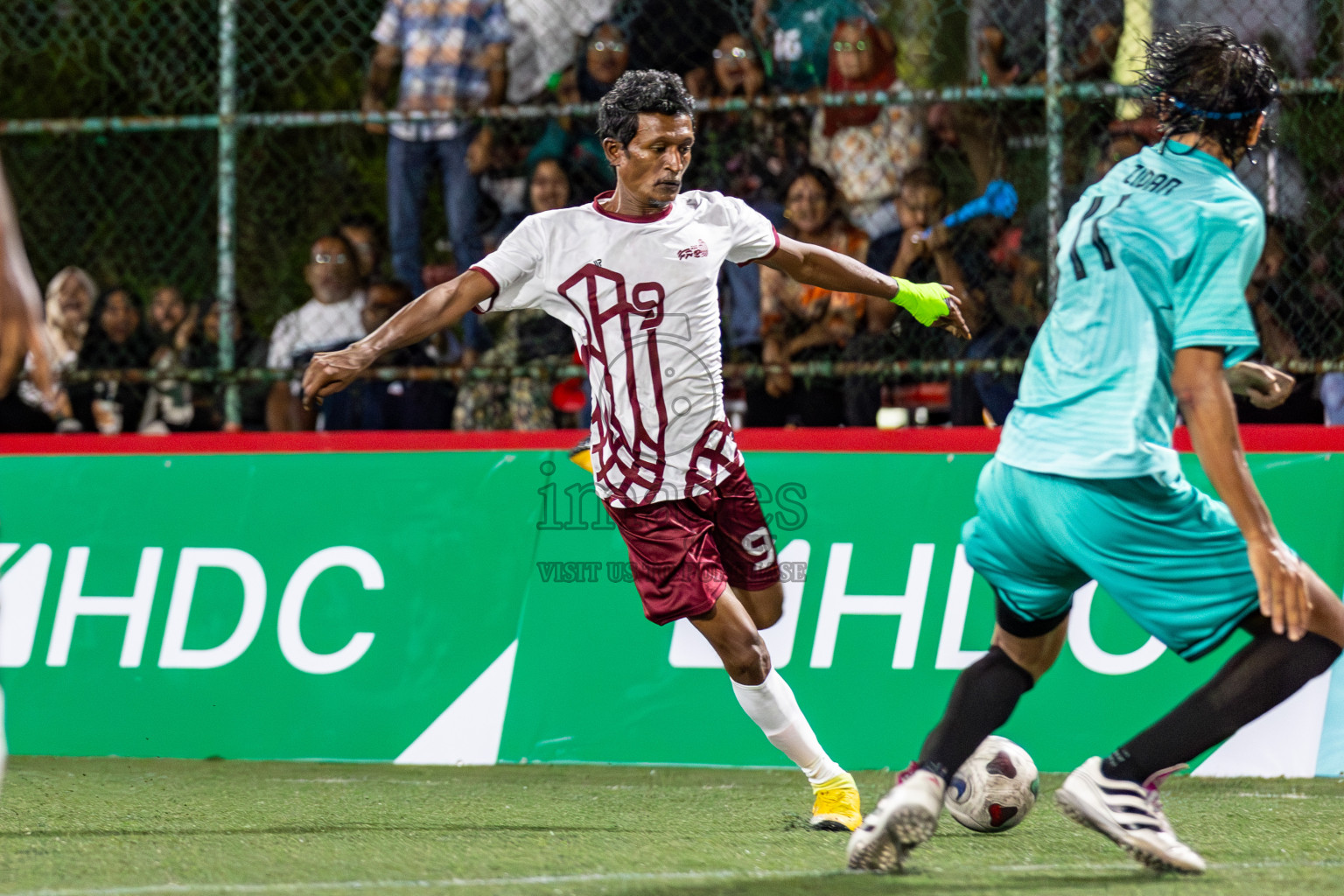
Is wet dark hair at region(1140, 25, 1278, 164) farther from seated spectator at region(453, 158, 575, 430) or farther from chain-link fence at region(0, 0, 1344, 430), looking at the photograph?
seated spectator at region(453, 158, 575, 430)

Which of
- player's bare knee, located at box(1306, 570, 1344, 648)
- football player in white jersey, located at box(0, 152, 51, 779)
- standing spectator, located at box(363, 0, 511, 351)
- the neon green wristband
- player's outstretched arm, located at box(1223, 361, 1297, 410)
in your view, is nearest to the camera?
football player in white jersey, located at box(0, 152, 51, 779)

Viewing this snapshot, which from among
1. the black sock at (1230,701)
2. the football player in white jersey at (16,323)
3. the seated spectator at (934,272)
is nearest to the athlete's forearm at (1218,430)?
the black sock at (1230,701)

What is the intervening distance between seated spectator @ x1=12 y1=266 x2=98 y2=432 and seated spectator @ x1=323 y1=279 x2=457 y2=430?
1366 millimetres

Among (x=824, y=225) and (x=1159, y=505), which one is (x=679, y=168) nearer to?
(x=1159, y=505)

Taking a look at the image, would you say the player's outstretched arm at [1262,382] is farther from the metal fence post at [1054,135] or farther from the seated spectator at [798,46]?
the seated spectator at [798,46]

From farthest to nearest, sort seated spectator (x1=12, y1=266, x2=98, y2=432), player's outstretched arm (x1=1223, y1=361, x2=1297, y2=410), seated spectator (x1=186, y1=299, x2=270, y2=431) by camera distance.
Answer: seated spectator (x1=12, y1=266, x2=98, y2=432) → seated spectator (x1=186, y1=299, x2=270, y2=431) → player's outstretched arm (x1=1223, y1=361, x2=1297, y2=410)

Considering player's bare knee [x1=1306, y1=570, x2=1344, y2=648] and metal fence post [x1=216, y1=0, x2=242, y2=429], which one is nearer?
player's bare knee [x1=1306, y1=570, x2=1344, y2=648]

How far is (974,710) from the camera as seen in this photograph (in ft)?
12.9

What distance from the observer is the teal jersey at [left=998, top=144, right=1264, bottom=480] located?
11.6ft

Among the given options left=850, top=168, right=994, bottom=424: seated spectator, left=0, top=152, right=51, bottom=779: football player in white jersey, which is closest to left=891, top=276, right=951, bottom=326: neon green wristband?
left=850, top=168, right=994, bottom=424: seated spectator

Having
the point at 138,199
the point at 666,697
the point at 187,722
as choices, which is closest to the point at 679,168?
the point at 666,697

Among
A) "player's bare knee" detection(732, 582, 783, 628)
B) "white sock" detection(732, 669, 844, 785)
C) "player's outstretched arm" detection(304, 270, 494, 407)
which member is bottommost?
"white sock" detection(732, 669, 844, 785)

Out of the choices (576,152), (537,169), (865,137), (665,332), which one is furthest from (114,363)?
(665,332)

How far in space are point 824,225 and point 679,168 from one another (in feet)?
8.07
